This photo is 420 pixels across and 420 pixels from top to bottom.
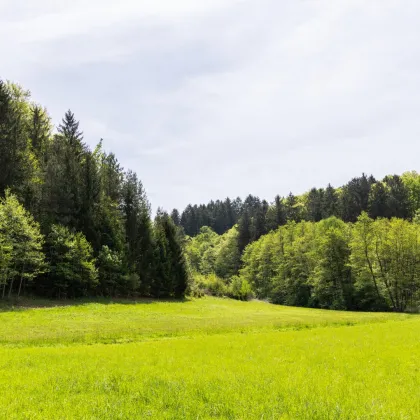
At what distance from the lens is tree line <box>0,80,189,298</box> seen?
42.7m

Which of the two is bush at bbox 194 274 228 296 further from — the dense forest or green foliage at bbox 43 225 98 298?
green foliage at bbox 43 225 98 298

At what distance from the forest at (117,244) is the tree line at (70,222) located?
0.17m

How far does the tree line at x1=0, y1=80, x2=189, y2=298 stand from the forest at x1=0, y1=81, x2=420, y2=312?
165 mm

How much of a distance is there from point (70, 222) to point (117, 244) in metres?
8.22

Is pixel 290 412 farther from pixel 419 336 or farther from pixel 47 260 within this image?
pixel 47 260

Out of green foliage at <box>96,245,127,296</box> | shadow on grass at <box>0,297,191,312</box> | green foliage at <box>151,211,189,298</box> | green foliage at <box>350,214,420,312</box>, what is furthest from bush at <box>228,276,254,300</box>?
shadow on grass at <box>0,297,191,312</box>

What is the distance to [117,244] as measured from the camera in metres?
57.8

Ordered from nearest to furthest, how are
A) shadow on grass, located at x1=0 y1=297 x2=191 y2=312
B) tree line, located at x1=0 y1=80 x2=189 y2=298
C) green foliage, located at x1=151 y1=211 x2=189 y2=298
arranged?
shadow on grass, located at x1=0 y1=297 x2=191 y2=312 < tree line, located at x1=0 y1=80 x2=189 y2=298 < green foliage, located at x1=151 y1=211 x2=189 y2=298

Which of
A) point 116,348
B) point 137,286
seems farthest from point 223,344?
point 137,286

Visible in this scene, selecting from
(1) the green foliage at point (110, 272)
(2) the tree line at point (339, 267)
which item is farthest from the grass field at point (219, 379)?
(2) the tree line at point (339, 267)

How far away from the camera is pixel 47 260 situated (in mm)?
47594

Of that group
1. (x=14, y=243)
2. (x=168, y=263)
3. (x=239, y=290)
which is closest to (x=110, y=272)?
(x=168, y=263)

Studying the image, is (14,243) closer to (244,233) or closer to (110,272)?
(110,272)

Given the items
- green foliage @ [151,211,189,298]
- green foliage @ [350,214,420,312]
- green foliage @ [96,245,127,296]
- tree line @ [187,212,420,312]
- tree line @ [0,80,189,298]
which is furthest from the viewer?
tree line @ [187,212,420,312]
